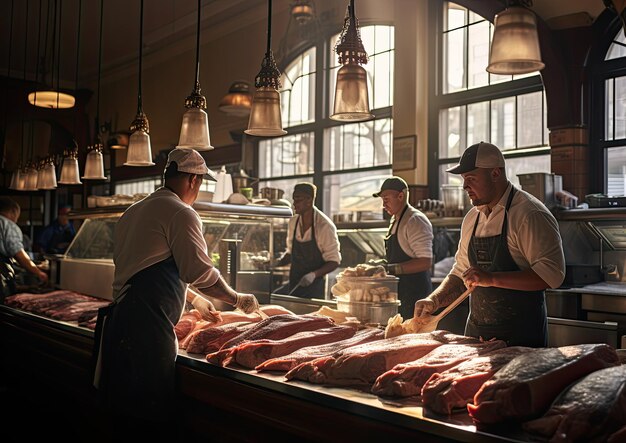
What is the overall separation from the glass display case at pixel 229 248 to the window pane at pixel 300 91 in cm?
413

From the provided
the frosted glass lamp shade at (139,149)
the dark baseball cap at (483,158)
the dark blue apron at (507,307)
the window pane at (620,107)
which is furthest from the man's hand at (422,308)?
the window pane at (620,107)

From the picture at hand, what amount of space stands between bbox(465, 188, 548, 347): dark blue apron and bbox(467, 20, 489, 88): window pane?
3.87m

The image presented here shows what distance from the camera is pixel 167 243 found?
322cm

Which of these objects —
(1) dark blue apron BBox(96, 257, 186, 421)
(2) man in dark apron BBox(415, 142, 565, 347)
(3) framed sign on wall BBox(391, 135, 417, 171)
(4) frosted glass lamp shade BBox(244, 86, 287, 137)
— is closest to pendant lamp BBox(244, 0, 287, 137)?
(4) frosted glass lamp shade BBox(244, 86, 287, 137)

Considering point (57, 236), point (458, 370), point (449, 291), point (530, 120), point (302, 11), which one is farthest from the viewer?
point (57, 236)

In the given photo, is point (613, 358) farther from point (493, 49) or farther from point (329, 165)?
point (329, 165)

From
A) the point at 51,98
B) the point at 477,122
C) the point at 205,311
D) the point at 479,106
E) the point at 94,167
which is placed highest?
the point at 51,98

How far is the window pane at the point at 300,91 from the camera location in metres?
9.30

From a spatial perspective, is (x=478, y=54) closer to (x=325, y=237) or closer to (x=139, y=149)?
(x=325, y=237)

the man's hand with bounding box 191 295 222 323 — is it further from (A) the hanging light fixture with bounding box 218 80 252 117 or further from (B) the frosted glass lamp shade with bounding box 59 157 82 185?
(A) the hanging light fixture with bounding box 218 80 252 117

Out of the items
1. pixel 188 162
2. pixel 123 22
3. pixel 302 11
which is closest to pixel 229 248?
pixel 188 162

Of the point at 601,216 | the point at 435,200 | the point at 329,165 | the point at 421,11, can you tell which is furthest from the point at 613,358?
the point at 329,165

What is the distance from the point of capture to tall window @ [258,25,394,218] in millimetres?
8180

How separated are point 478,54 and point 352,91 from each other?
4.45m
